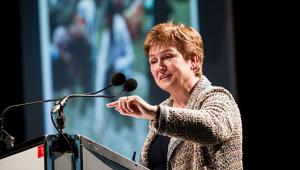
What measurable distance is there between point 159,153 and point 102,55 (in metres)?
1.76

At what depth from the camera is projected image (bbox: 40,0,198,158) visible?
3.47m

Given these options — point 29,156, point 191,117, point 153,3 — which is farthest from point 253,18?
point 29,156

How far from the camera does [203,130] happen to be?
1.63m

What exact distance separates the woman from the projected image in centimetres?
131

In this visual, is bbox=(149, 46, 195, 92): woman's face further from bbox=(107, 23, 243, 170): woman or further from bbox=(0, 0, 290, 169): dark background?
bbox=(0, 0, 290, 169): dark background

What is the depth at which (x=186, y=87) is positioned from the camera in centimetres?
204

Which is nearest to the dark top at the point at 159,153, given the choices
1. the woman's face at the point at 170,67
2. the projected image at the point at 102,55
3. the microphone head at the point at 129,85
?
the woman's face at the point at 170,67

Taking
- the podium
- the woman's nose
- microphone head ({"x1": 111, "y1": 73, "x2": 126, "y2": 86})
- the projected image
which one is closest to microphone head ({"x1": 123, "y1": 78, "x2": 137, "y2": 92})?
microphone head ({"x1": 111, "y1": 73, "x2": 126, "y2": 86})

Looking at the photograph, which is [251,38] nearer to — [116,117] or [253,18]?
[253,18]

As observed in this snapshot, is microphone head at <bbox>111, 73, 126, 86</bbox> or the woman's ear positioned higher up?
the woman's ear

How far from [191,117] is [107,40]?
2.14 m

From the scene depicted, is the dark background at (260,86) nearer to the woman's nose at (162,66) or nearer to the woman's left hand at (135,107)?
the woman's nose at (162,66)

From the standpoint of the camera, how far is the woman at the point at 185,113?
159cm

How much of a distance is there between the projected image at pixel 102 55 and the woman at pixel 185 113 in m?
1.31
